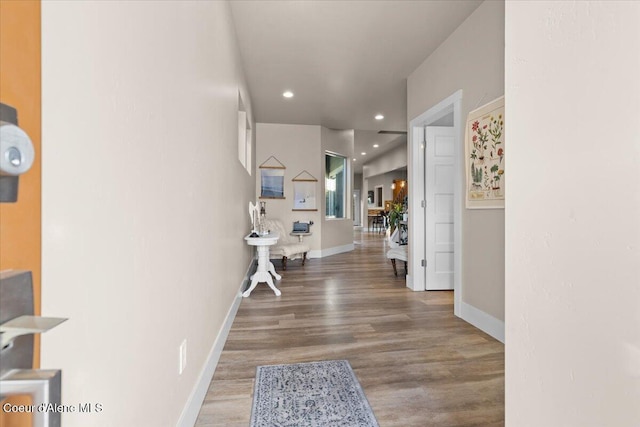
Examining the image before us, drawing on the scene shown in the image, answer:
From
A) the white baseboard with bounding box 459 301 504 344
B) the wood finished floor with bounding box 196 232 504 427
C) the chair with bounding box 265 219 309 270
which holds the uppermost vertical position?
the chair with bounding box 265 219 309 270

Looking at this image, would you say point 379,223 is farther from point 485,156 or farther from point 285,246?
point 485,156

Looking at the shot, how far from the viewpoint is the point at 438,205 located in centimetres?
374

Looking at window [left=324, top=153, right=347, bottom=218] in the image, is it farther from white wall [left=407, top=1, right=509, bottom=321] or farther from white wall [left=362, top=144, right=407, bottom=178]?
white wall [left=407, top=1, right=509, bottom=321]

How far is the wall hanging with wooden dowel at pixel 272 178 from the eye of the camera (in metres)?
6.22

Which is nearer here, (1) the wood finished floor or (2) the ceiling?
(1) the wood finished floor

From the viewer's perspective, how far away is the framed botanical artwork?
234cm

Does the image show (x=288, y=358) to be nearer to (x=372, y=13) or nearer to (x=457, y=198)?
(x=457, y=198)

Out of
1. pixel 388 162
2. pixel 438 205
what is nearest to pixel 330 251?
pixel 438 205

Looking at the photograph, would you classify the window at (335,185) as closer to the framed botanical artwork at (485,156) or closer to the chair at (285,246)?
the chair at (285,246)

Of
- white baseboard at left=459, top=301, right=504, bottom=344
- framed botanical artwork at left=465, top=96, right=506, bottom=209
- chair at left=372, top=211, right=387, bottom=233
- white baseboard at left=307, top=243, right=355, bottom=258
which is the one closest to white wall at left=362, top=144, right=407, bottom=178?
chair at left=372, top=211, right=387, bottom=233

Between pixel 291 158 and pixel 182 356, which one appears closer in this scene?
pixel 182 356

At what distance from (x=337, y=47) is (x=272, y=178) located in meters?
3.42

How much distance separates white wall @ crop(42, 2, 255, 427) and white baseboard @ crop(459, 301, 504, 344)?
7.01 ft

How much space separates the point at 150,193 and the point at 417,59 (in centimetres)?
340
